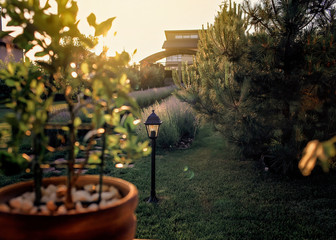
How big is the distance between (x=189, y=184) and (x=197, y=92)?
1.58 metres

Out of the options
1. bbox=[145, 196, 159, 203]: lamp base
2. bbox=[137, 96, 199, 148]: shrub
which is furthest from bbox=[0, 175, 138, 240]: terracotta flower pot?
bbox=[137, 96, 199, 148]: shrub

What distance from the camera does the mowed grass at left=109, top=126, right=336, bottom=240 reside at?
2.66 metres

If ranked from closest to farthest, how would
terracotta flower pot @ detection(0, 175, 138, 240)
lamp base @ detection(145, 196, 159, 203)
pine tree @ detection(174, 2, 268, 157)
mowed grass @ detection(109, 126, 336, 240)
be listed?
terracotta flower pot @ detection(0, 175, 138, 240), mowed grass @ detection(109, 126, 336, 240), lamp base @ detection(145, 196, 159, 203), pine tree @ detection(174, 2, 268, 157)

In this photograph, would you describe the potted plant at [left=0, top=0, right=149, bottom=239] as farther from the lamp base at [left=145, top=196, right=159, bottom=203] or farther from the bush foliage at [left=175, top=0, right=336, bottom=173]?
the bush foliage at [left=175, top=0, right=336, bottom=173]

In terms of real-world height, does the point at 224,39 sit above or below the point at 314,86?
above

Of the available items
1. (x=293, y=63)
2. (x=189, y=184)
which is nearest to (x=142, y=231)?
(x=189, y=184)

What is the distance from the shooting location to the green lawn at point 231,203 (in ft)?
8.73

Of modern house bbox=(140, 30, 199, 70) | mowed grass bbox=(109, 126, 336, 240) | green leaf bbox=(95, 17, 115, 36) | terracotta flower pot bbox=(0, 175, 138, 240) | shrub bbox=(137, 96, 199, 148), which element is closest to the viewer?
terracotta flower pot bbox=(0, 175, 138, 240)

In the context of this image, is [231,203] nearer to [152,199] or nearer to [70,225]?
[152,199]

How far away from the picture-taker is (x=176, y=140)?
6.44 metres

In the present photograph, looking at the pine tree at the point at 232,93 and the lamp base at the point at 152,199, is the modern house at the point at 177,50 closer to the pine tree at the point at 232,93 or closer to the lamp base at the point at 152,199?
the pine tree at the point at 232,93

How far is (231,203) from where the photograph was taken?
3.30 meters

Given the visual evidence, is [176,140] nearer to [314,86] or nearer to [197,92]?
[197,92]

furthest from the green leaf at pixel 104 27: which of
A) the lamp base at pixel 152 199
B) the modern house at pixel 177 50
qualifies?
the modern house at pixel 177 50
